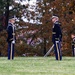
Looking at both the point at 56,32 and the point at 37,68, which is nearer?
the point at 37,68

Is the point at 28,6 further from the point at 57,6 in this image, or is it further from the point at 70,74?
the point at 70,74

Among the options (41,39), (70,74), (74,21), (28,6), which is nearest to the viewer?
(70,74)

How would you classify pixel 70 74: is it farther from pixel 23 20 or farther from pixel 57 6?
pixel 23 20

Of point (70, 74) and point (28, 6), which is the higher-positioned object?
point (28, 6)

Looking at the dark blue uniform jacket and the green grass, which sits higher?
the dark blue uniform jacket

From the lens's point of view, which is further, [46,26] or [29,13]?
[29,13]

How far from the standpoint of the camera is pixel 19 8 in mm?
41500

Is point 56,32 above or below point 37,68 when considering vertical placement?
above

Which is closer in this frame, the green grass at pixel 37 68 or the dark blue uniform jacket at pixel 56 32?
the green grass at pixel 37 68

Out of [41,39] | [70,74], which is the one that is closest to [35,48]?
[41,39]

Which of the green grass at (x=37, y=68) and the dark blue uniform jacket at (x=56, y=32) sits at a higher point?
the dark blue uniform jacket at (x=56, y=32)

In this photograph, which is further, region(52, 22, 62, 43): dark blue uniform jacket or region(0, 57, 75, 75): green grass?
region(52, 22, 62, 43): dark blue uniform jacket

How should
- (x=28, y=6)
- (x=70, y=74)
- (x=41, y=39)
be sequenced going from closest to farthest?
1. (x=70, y=74)
2. (x=41, y=39)
3. (x=28, y=6)

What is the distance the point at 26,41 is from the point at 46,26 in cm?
355
